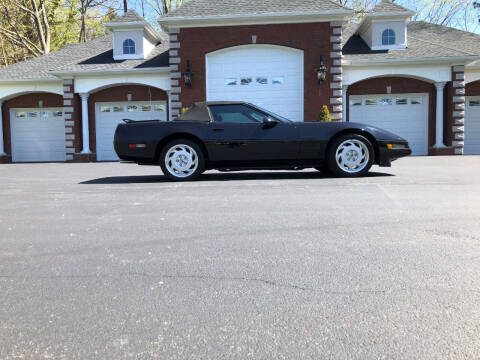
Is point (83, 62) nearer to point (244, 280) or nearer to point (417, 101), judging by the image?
point (417, 101)

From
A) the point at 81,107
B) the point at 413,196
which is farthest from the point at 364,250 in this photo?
the point at 81,107

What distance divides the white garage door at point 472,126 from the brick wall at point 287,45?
6.19 m

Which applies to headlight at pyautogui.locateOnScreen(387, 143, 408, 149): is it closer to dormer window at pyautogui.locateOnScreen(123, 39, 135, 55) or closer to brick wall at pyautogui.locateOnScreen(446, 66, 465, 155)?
brick wall at pyautogui.locateOnScreen(446, 66, 465, 155)

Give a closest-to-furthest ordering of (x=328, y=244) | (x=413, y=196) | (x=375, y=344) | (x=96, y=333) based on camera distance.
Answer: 1. (x=375, y=344)
2. (x=96, y=333)
3. (x=328, y=244)
4. (x=413, y=196)

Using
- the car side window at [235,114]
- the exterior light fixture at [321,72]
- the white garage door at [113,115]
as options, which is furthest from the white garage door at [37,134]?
the car side window at [235,114]

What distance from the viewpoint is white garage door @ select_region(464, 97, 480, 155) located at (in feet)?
59.6

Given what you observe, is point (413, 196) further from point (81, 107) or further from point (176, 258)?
point (81, 107)

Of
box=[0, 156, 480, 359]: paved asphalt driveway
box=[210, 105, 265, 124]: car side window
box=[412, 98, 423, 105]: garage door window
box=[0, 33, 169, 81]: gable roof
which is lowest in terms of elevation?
box=[0, 156, 480, 359]: paved asphalt driveway

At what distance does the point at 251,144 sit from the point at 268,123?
18.4 inches

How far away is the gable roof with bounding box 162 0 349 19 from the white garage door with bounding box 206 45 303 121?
133 cm

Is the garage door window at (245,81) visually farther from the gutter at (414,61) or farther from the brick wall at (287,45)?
the gutter at (414,61)

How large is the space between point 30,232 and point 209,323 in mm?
2702

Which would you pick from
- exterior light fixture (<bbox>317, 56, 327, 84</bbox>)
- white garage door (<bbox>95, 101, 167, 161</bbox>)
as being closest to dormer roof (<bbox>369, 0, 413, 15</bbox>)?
exterior light fixture (<bbox>317, 56, 327, 84</bbox>)

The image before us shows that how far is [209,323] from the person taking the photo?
7.02 feet
